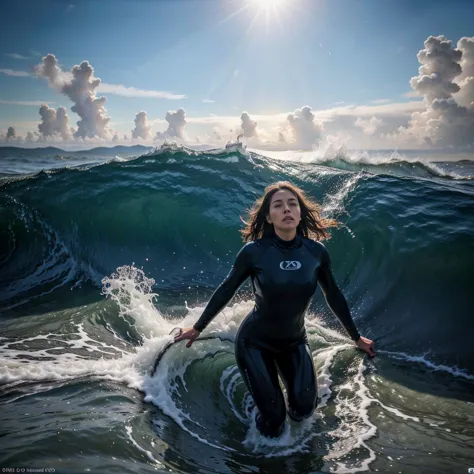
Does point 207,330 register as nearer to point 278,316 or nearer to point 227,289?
point 227,289

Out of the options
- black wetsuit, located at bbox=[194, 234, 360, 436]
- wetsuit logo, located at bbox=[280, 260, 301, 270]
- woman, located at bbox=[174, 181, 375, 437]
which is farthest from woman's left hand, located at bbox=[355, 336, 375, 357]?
wetsuit logo, located at bbox=[280, 260, 301, 270]

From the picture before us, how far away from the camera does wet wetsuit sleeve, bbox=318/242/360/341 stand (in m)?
3.76

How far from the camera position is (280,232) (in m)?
3.71

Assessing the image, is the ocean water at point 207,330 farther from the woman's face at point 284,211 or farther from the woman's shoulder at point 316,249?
the woman's face at point 284,211

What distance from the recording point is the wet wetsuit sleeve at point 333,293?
3760mm

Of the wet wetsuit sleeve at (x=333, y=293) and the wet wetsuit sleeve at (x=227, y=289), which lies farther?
the wet wetsuit sleeve at (x=333, y=293)

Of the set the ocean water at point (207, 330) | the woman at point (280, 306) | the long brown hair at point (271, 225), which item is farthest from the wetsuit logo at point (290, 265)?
the ocean water at point (207, 330)

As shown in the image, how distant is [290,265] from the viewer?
354 cm

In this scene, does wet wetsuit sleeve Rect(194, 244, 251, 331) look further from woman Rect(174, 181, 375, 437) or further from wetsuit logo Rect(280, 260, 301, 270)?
wetsuit logo Rect(280, 260, 301, 270)

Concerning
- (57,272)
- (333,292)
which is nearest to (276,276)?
(333,292)

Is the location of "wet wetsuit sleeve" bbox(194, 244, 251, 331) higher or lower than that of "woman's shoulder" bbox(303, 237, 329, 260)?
lower

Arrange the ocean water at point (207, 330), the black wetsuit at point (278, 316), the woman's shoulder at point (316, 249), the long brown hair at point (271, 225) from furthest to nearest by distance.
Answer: the long brown hair at point (271, 225)
the woman's shoulder at point (316, 249)
the black wetsuit at point (278, 316)
the ocean water at point (207, 330)

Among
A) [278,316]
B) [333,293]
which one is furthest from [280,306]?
[333,293]

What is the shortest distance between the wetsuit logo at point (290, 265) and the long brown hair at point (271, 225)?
0.45 meters
